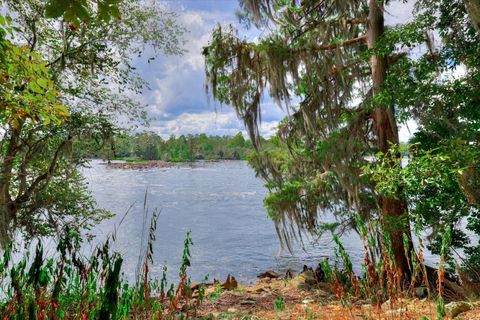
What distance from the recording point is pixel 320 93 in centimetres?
823

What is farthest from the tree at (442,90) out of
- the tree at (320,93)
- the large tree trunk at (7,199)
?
the large tree trunk at (7,199)

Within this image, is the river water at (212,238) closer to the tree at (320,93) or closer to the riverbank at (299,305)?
the riverbank at (299,305)

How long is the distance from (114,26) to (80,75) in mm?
1323

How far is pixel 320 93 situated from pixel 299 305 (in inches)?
169

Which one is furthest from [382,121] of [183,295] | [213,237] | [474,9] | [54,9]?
[213,237]

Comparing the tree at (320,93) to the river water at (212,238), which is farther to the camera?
the river water at (212,238)

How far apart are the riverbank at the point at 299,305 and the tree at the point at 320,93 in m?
1.40

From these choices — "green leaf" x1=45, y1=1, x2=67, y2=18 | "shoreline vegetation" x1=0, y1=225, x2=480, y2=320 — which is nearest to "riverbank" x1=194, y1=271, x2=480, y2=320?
"shoreline vegetation" x1=0, y1=225, x2=480, y2=320

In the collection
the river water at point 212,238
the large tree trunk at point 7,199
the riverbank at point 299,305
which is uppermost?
the large tree trunk at point 7,199

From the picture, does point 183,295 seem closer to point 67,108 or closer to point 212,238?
point 67,108

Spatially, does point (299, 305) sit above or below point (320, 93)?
below

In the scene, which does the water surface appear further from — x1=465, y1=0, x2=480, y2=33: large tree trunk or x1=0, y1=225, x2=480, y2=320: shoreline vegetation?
x1=465, y1=0, x2=480, y2=33: large tree trunk

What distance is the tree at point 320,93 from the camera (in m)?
7.61

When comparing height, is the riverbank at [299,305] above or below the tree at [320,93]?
below
